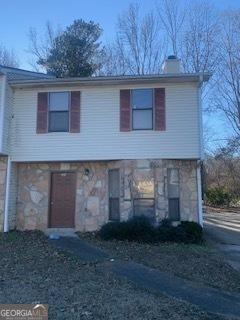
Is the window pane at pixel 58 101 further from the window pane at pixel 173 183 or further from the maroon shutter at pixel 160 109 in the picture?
the window pane at pixel 173 183

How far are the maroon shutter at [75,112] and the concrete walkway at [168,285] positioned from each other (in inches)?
194

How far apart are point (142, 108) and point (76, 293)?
865 centimetres

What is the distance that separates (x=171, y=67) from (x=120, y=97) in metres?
2.46

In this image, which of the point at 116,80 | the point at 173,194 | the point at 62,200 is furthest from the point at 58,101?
the point at 173,194

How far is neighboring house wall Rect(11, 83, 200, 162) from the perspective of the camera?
14148 millimetres

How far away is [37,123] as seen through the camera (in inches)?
579

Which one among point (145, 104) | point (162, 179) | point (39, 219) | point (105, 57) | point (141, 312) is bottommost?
point (141, 312)

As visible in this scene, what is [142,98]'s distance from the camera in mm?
14531

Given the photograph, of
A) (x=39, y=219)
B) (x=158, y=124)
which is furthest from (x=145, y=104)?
(x=39, y=219)

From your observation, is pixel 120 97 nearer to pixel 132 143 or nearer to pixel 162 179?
pixel 132 143

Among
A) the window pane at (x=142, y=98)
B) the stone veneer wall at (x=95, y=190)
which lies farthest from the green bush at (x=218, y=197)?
the window pane at (x=142, y=98)

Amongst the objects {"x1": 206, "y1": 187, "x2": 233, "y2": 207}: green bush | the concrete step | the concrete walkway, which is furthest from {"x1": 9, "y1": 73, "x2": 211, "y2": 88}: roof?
{"x1": 206, "y1": 187, "x2": 233, "y2": 207}: green bush

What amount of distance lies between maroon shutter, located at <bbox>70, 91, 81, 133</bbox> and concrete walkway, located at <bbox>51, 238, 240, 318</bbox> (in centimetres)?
493

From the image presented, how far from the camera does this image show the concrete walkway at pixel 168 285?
6.72 m
